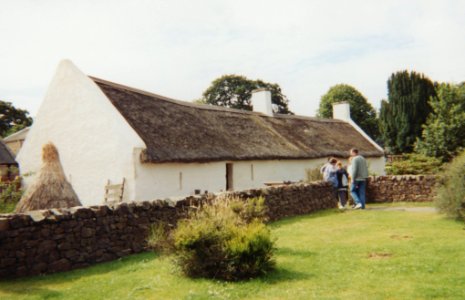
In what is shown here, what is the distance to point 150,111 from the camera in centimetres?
1870

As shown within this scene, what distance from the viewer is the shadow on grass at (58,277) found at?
618cm

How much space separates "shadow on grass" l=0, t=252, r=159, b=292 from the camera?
243 inches

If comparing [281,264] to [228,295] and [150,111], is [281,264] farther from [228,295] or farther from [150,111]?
[150,111]

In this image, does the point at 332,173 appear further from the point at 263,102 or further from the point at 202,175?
the point at 263,102

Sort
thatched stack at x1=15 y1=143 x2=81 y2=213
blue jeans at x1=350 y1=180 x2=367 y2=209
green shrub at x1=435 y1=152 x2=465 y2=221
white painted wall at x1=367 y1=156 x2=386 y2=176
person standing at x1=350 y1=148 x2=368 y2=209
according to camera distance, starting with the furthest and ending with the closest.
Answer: white painted wall at x1=367 y1=156 x2=386 y2=176, blue jeans at x1=350 y1=180 x2=367 y2=209, person standing at x1=350 y1=148 x2=368 y2=209, green shrub at x1=435 y1=152 x2=465 y2=221, thatched stack at x1=15 y1=143 x2=81 y2=213

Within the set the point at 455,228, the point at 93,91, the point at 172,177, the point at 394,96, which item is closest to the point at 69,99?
the point at 93,91

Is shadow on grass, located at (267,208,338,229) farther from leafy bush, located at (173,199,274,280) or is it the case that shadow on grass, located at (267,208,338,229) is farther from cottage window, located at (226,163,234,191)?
cottage window, located at (226,163,234,191)

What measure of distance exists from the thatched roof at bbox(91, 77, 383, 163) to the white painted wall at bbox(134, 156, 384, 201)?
0.49 metres

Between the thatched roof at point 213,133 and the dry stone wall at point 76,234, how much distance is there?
6.78 metres

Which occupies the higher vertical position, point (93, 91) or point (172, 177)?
point (93, 91)

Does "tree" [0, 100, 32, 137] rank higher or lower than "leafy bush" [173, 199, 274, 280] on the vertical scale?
higher

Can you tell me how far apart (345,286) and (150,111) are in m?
14.3

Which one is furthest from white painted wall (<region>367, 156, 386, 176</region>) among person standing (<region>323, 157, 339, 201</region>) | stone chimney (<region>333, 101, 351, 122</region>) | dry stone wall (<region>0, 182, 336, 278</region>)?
dry stone wall (<region>0, 182, 336, 278</region>)

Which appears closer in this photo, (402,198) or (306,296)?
(306,296)
